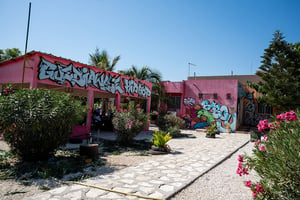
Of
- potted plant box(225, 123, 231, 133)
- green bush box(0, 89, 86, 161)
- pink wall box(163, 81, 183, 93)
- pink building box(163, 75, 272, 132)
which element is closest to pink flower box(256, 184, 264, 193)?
green bush box(0, 89, 86, 161)

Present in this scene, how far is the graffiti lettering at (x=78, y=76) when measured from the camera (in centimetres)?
813

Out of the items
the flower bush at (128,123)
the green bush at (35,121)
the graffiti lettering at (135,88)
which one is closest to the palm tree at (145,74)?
the graffiti lettering at (135,88)

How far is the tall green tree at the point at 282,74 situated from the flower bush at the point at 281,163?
1429 centimetres

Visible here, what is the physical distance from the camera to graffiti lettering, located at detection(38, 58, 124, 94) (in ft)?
26.7

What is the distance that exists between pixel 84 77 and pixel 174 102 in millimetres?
10930

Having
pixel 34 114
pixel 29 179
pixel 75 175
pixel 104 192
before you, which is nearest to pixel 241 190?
pixel 104 192

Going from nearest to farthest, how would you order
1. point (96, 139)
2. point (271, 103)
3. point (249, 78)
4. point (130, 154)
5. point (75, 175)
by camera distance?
point (75, 175), point (130, 154), point (96, 139), point (271, 103), point (249, 78)

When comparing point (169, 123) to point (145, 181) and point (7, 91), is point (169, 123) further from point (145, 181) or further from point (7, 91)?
point (7, 91)

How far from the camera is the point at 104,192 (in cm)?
355

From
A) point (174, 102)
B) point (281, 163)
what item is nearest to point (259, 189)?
point (281, 163)

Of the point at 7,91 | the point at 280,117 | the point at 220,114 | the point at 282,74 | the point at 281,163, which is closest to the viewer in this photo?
the point at 281,163

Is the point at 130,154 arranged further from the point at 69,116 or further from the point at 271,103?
the point at 271,103

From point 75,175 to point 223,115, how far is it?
14.4 metres

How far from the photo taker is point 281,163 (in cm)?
228
